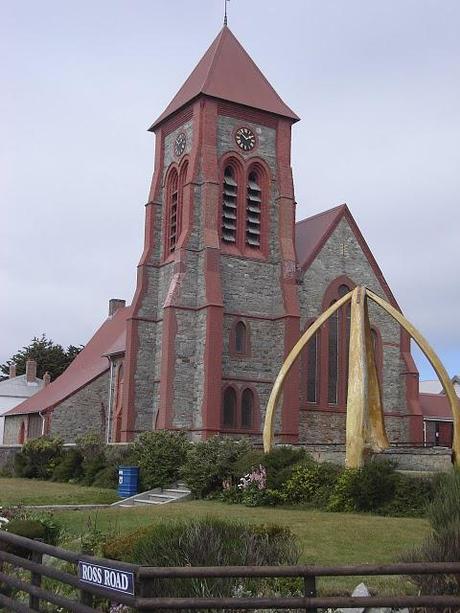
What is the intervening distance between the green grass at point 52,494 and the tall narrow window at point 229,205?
48.3 ft

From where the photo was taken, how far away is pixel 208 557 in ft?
28.6

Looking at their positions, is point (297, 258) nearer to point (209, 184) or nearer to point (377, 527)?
point (209, 184)

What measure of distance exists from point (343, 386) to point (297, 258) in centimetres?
700

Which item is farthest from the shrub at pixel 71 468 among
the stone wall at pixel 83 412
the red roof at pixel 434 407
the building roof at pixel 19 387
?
the building roof at pixel 19 387

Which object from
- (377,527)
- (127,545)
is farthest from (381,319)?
(127,545)

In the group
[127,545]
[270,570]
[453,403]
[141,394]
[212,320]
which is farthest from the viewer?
[141,394]

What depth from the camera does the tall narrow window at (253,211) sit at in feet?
130

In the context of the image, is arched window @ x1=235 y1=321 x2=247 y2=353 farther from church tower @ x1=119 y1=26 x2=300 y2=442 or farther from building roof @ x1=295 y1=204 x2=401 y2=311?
building roof @ x1=295 y1=204 x2=401 y2=311

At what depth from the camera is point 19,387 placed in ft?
230

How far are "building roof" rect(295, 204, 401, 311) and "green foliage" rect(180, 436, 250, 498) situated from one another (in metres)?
16.7

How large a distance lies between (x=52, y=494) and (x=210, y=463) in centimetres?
549

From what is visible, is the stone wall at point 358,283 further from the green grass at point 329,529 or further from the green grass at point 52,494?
the green grass at point 329,529

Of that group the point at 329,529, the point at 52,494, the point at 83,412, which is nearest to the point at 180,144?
the point at 83,412

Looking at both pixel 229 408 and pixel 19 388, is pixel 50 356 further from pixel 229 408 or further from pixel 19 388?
pixel 229 408
